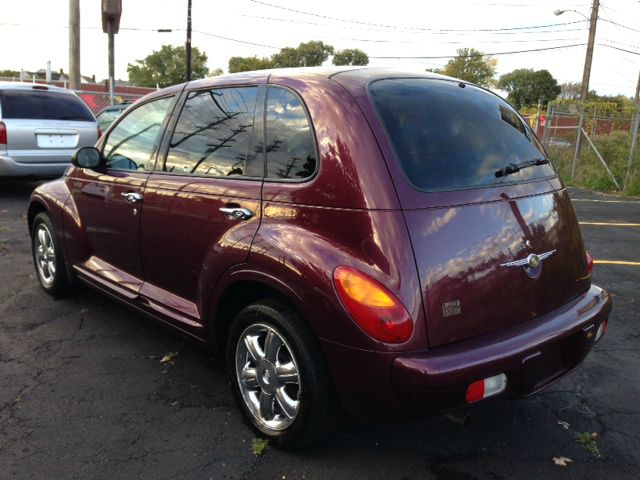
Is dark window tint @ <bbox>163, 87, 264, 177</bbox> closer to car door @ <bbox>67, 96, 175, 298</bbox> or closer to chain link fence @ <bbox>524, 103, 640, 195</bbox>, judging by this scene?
car door @ <bbox>67, 96, 175, 298</bbox>

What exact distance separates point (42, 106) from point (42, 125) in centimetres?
39

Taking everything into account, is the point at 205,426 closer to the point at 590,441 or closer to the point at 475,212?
the point at 475,212

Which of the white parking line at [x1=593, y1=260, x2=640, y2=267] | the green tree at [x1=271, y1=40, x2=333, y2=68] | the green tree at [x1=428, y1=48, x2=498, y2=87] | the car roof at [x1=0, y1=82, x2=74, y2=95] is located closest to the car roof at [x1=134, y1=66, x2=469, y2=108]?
the white parking line at [x1=593, y1=260, x2=640, y2=267]

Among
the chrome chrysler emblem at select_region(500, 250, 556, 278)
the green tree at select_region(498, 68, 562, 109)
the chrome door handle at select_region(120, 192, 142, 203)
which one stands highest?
the green tree at select_region(498, 68, 562, 109)

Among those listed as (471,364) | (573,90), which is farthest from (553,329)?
(573,90)

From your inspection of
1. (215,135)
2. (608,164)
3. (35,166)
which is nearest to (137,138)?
(215,135)

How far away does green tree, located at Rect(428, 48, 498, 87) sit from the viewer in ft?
202

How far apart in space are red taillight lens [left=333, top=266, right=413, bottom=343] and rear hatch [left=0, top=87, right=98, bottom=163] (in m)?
8.02

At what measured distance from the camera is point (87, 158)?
3.86 m

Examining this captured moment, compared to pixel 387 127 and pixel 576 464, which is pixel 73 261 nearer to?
pixel 387 127

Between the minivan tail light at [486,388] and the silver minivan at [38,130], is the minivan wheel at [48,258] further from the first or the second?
the silver minivan at [38,130]

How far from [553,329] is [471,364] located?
529 millimetres

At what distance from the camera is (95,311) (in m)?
4.52

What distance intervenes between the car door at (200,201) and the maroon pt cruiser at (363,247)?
1cm
